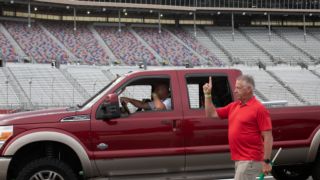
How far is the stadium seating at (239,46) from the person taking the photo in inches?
2169

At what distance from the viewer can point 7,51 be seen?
4484 centimetres

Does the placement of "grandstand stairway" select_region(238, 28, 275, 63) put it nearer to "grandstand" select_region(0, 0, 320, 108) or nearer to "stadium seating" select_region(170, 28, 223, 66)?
"grandstand" select_region(0, 0, 320, 108)

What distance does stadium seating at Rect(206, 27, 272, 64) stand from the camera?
181 ft

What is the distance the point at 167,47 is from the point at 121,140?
4906 cm

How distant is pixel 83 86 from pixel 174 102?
27494mm

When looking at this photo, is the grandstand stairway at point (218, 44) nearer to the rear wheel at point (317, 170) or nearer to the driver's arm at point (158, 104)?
the rear wheel at point (317, 170)

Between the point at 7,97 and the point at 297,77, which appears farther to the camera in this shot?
the point at 297,77

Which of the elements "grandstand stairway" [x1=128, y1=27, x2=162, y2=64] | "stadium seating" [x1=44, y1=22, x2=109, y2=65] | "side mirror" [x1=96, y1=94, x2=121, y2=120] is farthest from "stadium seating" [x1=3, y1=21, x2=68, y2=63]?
"side mirror" [x1=96, y1=94, x2=121, y2=120]

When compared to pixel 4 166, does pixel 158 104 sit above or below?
above

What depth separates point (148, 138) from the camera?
679 centimetres

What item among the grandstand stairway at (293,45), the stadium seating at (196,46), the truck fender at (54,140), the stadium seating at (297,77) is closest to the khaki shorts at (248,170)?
the truck fender at (54,140)

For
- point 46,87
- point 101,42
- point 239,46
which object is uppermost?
point 101,42

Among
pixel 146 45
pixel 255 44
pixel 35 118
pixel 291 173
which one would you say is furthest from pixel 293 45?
pixel 35 118

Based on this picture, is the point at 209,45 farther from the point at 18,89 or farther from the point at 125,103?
the point at 125,103
